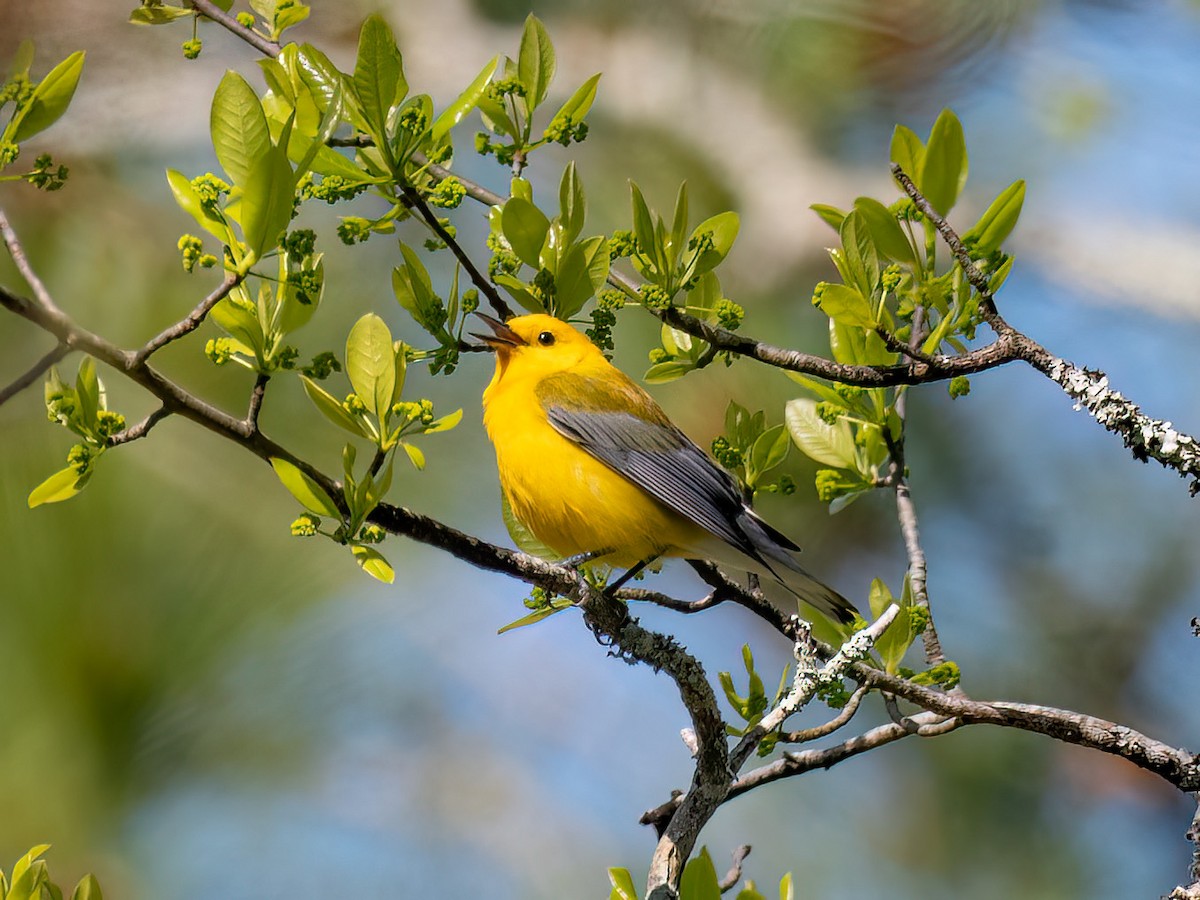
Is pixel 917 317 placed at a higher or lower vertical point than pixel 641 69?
lower

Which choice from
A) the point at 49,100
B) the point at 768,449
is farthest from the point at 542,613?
the point at 49,100

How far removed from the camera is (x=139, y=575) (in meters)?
3.75

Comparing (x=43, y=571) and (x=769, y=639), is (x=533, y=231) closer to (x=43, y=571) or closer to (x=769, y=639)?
(x=43, y=571)

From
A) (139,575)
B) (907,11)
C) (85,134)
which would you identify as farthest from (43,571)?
(907,11)

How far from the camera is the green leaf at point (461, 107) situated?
195 cm

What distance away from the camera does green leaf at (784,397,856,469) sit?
2414 mm

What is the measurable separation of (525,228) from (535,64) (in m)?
0.33

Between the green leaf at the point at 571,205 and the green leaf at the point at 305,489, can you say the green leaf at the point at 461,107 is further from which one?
the green leaf at the point at 305,489

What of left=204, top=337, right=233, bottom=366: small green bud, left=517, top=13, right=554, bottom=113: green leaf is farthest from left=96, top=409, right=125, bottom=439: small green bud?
left=517, top=13, right=554, bottom=113: green leaf

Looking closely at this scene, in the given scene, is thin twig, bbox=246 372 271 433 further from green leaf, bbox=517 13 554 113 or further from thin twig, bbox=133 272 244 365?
green leaf, bbox=517 13 554 113

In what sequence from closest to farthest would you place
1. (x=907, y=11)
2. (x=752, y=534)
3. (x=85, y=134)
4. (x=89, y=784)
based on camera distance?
(x=752, y=534) < (x=89, y=784) < (x=85, y=134) < (x=907, y=11)

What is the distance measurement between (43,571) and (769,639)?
8.05 feet

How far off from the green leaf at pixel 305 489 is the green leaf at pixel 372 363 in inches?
6.7

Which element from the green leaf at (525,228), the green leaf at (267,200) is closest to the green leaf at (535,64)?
the green leaf at (525,228)
